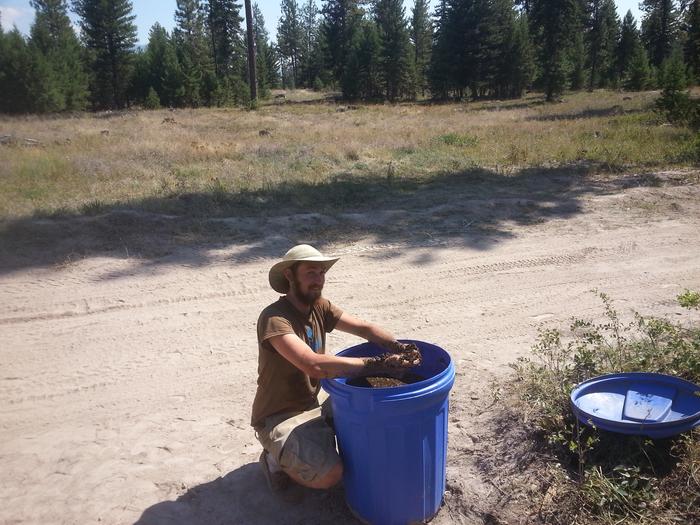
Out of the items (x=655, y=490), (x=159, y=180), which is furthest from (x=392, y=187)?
(x=655, y=490)

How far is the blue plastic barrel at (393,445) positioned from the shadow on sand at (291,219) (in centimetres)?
406

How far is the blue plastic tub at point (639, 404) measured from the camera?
102 inches

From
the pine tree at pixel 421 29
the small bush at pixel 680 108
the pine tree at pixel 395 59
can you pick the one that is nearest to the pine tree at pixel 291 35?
the pine tree at pixel 421 29

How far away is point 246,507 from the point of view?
110 inches

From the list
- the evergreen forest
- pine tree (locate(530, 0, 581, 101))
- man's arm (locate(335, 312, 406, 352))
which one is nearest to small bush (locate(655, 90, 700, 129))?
man's arm (locate(335, 312, 406, 352))

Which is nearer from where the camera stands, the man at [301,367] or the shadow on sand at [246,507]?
the man at [301,367]

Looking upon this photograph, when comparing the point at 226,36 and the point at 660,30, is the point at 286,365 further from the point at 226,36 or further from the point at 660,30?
the point at 660,30

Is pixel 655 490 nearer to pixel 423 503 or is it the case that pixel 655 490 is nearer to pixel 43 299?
pixel 423 503

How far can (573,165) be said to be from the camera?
11227mm

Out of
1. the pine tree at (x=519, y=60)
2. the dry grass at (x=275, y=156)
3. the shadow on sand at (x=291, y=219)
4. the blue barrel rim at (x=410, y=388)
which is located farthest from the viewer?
the pine tree at (x=519, y=60)

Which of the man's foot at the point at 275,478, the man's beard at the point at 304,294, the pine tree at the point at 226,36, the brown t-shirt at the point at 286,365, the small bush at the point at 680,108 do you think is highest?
the pine tree at the point at 226,36

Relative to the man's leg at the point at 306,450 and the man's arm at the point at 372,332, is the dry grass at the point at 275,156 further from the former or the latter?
the man's leg at the point at 306,450

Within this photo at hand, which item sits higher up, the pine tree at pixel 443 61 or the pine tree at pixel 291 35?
the pine tree at pixel 291 35

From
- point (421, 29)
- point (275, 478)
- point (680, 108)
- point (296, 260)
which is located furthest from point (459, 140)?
point (421, 29)
